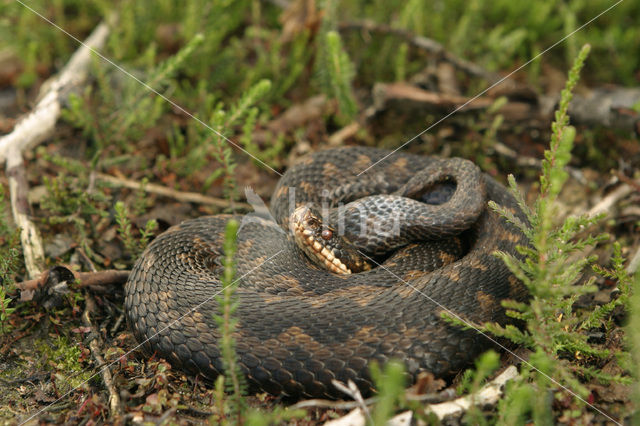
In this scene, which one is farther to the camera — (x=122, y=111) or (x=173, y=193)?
(x=122, y=111)

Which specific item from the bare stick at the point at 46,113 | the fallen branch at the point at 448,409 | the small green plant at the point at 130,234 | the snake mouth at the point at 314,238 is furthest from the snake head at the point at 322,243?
the bare stick at the point at 46,113

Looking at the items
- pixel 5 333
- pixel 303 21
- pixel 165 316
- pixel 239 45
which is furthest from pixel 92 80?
pixel 165 316

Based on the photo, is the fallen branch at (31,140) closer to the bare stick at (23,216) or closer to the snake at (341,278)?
the bare stick at (23,216)

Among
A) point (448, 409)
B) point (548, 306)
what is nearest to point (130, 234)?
point (448, 409)

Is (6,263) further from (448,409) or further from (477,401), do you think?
(477,401)

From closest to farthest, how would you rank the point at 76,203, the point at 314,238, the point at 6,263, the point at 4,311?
the point at 4,311 → the point at 6,263 → the point at 314,238 → the point at 76,203

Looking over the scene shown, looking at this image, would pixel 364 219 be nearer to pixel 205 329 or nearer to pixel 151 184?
pixel 205 329

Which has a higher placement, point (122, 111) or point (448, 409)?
point (122, 111)
